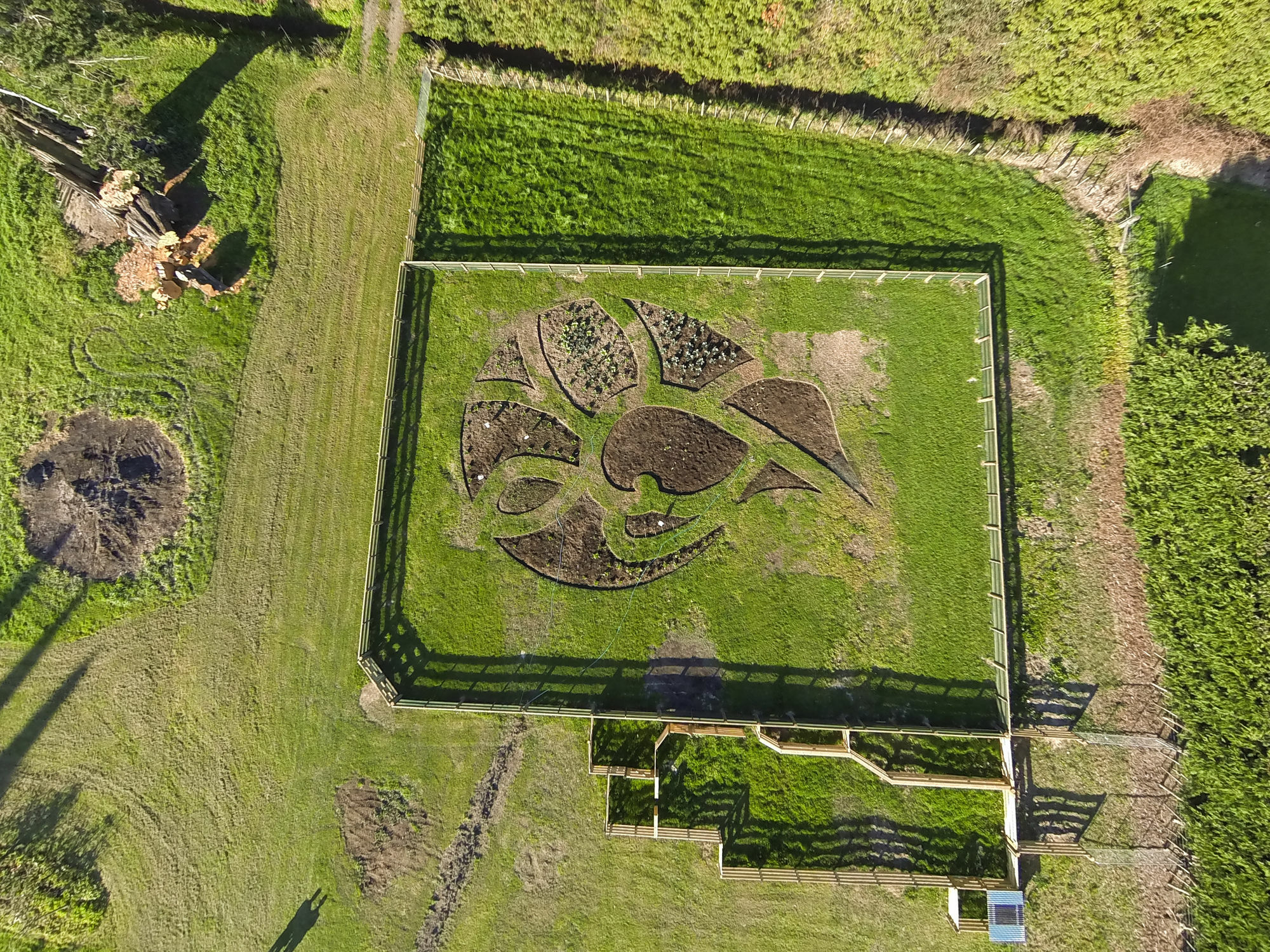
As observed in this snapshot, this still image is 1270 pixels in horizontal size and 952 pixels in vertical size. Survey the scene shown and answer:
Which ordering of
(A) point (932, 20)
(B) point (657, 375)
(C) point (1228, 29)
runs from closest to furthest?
(C) point (1228, 29) → (A) point (932, 20) → (B) point (657, 375)

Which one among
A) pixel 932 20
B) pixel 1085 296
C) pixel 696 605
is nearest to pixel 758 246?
pixel 932 20

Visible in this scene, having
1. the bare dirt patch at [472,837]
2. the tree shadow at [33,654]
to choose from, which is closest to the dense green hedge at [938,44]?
the bare dirt patch at [472,837]

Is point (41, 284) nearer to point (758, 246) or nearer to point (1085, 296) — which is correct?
point (758, 246)

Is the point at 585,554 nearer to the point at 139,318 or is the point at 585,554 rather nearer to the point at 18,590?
the point at 139,318

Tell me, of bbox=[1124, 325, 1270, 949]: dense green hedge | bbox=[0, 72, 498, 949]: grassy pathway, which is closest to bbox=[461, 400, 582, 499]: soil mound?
bbox=[0, 72, 498, 949]: grassy pathway

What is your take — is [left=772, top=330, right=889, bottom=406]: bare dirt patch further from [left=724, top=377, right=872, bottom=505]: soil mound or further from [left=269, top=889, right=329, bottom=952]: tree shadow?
[left=269, top=889, right=329, bottom=952]: tree shadow

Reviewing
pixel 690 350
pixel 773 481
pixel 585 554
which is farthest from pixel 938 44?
pixel 585 554

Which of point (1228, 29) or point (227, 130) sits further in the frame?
point (227, 130)

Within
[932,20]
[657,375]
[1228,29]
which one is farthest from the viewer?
[657,375]
